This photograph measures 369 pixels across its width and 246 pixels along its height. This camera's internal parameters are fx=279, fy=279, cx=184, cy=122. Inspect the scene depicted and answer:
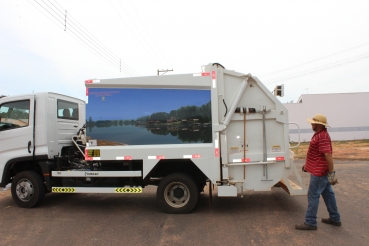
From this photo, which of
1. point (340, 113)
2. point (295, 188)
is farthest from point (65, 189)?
point (340, 113)

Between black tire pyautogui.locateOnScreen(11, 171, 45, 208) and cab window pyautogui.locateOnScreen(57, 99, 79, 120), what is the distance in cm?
143

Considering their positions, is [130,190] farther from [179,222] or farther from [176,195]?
[179,222]

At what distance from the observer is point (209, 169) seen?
17.2 ft

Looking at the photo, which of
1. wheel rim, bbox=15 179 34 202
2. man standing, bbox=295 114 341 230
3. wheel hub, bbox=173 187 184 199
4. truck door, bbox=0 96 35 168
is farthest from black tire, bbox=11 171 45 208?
man standing, bbox=295 114 341 230

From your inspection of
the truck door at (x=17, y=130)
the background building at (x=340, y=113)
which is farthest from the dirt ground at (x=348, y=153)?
the truck door at (x=17, y=130)

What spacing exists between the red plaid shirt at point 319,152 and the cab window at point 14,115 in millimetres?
5725

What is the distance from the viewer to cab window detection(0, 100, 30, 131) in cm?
607

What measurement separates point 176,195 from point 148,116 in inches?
65.0

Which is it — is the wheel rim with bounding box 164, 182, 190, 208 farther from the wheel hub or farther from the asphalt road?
the asphalt road

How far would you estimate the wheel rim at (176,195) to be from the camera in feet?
17.8

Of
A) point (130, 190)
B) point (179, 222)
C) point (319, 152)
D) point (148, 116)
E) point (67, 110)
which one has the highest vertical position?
point (67, 110)

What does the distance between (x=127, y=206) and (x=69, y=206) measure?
4.37 feet

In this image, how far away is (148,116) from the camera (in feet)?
17.7

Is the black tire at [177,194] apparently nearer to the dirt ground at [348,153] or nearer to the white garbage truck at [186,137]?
the white garbage truck at [186,137]
